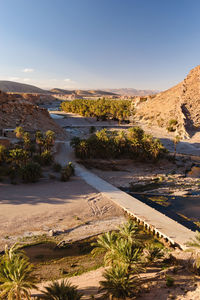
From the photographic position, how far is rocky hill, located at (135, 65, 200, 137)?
7469 cm

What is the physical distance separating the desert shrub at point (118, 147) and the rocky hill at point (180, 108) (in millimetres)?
31958

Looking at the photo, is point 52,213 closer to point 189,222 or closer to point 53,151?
point 189,222

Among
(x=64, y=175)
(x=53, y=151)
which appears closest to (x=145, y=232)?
(x=64, y=175)

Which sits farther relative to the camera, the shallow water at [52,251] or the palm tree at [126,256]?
the shallow water at [52,251]

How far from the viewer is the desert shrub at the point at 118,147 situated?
42969mm

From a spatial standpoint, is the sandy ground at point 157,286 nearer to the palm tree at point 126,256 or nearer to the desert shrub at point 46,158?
the palm tree at point 126,256

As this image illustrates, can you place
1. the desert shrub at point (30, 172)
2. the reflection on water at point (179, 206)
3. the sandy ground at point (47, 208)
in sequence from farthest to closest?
1. the desert shrub at point (30, 172)
2. the reflection on water at point (179, 206)
3. the sandy ground at point (47, 208)

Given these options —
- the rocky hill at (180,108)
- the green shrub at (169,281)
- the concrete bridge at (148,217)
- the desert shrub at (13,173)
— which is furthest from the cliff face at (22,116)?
the green shrub at (169,281)

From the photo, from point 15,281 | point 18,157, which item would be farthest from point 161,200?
point 18,157

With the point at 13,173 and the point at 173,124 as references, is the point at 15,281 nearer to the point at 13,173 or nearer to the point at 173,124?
the point at 13,173

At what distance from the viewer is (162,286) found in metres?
12.5

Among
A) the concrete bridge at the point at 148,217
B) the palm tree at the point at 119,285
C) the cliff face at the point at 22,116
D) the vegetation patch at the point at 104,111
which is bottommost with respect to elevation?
the concrete bridge at the point at 148,217

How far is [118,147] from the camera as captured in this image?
44.1 meters

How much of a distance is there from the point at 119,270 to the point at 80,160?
1253 inches
